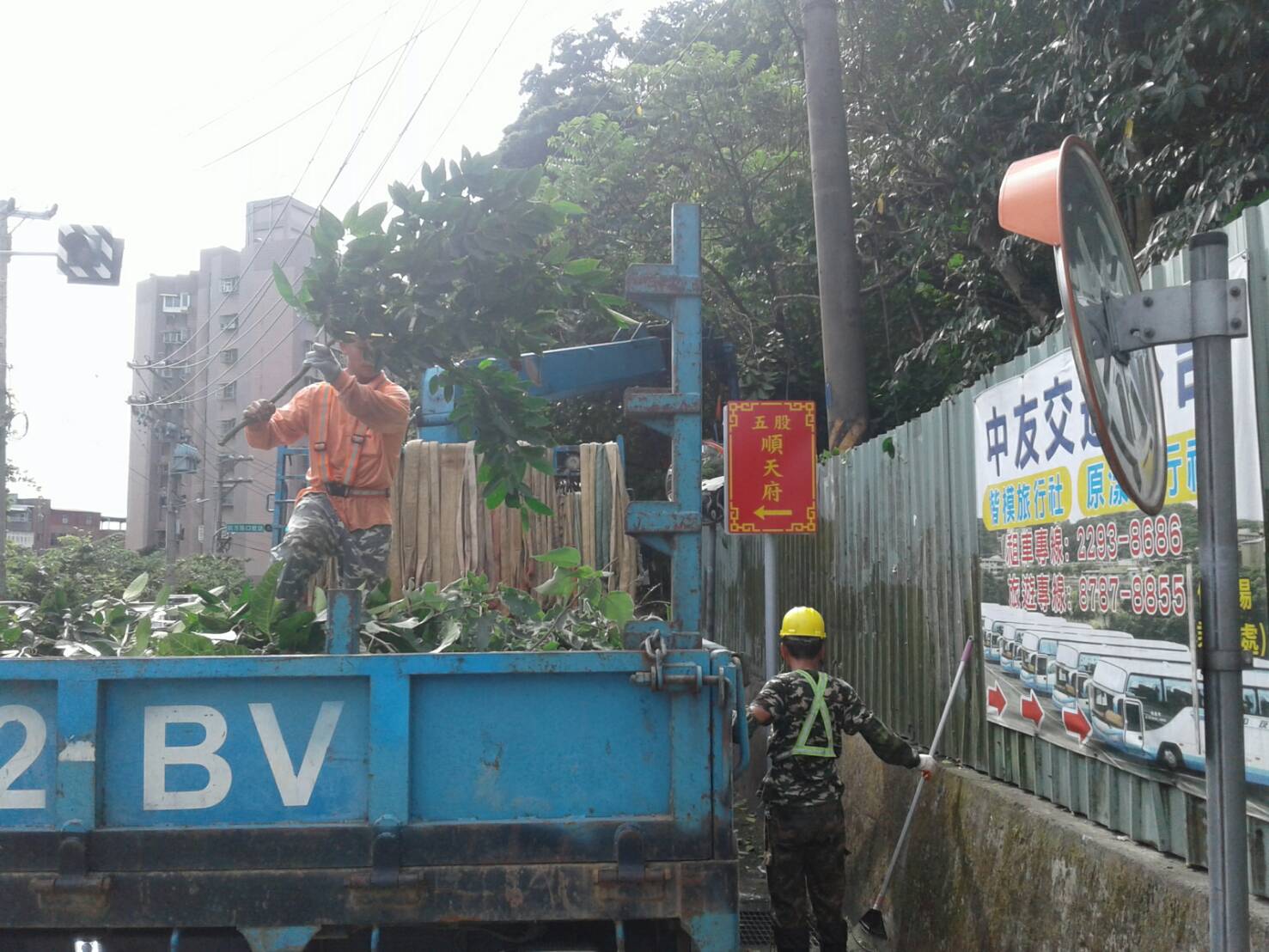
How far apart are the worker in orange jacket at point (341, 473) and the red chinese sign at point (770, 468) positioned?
2.45 metres

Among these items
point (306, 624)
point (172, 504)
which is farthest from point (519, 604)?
point (172, 504)

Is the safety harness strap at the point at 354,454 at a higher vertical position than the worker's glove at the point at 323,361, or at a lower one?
lower

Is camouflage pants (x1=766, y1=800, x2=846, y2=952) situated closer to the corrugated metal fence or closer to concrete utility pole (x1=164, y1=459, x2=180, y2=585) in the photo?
the corrugated metal fence

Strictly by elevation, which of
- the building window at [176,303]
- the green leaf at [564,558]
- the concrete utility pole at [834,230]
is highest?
the building window at [176,303]

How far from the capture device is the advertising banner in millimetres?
3352

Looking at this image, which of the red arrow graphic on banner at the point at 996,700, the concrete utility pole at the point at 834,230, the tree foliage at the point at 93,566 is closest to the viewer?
the red arrow graphic on banner at the point at 996,700

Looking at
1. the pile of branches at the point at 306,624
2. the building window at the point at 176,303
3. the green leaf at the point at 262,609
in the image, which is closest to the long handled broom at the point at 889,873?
the pile of branches at the point at 306,624

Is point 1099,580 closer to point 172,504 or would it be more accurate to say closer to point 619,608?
point 619,608

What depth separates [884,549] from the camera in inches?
282

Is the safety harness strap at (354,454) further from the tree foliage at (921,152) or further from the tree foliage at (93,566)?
the tree foliage at (921,152)

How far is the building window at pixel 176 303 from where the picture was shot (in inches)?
2282

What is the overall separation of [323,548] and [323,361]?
105cm

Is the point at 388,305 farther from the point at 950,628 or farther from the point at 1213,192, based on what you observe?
the point at 1213,192

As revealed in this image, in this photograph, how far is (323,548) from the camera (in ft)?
17.7
